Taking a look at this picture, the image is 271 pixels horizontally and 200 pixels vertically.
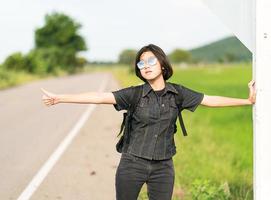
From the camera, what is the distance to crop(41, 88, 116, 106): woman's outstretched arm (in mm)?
4031

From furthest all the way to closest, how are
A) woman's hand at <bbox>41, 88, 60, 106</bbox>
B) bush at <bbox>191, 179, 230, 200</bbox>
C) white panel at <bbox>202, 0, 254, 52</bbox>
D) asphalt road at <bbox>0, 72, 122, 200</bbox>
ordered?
asphalt road at <bbox>0, 72, 122, 200</bbox>
bush at <bbox>191, 179, 230, 200</bbox>
woman's hand at <bbox>41, 88, 60, 106</bbox>
white panel at <bbox>202, 0, 254, 52</bbox>

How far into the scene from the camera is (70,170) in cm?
819

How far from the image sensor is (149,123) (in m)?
4.09

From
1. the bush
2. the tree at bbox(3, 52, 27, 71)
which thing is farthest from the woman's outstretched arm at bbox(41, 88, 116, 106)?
the tree at bbox(3, 52, 27, 71)

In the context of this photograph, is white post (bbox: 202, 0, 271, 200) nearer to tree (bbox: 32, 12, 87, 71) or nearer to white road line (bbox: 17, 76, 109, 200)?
white road line (bbox: 17, 76, 109, 200)

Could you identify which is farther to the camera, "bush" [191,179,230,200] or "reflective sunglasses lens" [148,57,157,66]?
"bush" [191,179,230,200]

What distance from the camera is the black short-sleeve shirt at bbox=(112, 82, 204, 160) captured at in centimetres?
408

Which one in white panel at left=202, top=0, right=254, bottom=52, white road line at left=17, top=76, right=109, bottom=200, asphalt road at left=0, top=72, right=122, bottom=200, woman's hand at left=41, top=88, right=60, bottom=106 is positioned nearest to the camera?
white panel at left=202, top=0, right=254, bottom=52

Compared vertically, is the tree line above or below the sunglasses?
below

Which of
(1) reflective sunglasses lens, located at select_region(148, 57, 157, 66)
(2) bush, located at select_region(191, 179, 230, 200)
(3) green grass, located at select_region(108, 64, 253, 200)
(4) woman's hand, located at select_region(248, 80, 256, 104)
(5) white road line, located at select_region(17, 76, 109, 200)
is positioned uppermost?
(1) reflective sunglasses lens, located at select_region(148, 57, 157, 66)

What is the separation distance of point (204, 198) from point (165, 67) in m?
2.30

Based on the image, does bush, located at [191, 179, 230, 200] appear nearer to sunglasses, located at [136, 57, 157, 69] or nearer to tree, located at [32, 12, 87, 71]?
sunglasses, located at [136, 57, 157, 69]
